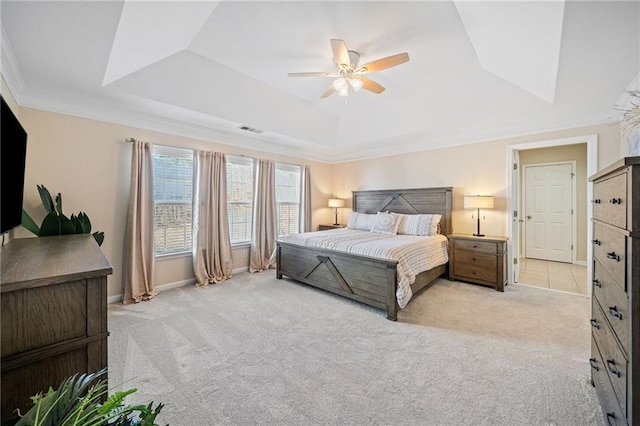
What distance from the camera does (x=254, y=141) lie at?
4.93 metres

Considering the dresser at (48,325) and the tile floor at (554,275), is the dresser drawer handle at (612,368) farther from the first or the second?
the tile floor at (554,275)

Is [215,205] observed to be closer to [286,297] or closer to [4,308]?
[286,297]

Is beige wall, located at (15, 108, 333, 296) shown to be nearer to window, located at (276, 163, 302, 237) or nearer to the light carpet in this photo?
the light carpet

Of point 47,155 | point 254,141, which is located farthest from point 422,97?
point 47,155

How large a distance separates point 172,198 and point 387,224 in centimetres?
360

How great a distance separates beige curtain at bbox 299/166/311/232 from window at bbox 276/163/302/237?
3.5 inches

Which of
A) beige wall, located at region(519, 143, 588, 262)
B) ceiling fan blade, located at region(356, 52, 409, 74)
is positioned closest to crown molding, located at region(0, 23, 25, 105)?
ceiling fan blade, located at region(356, 52, 409, 74)

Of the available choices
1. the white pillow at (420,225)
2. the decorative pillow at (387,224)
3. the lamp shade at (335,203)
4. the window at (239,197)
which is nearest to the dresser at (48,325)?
the window at (239,197)

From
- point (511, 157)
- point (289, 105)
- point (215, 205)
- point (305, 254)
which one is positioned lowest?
point (305, 254)

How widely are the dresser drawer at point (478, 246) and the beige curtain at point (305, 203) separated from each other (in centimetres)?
305

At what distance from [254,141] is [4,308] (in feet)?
14.4

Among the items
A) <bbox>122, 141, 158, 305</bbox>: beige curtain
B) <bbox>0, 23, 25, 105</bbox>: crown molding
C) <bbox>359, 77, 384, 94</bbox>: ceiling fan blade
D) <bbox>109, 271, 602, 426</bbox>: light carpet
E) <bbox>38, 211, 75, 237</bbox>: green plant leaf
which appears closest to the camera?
<bbox>109, 271, 602, 426</bbox>: light carpet

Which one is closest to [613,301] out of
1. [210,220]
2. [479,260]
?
[479,260]

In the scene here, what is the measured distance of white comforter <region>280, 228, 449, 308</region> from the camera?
121 inches
